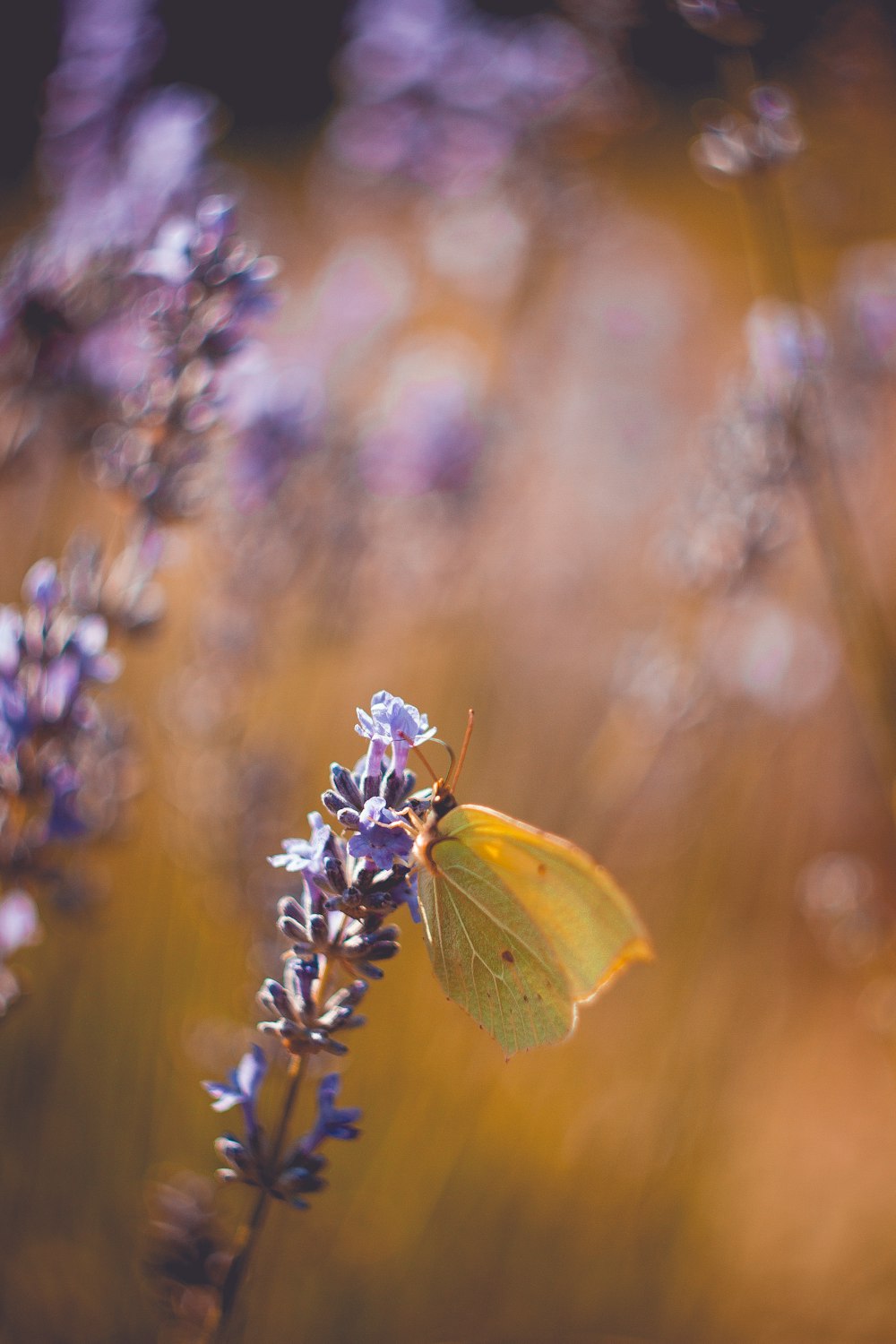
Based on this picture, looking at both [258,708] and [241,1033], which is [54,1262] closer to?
[241,1033]

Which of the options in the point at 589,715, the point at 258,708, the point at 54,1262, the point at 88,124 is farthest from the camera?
the point at 589,715

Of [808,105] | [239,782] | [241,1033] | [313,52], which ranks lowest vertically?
[241,1033]

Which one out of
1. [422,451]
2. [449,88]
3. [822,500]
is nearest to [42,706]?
[822,500]

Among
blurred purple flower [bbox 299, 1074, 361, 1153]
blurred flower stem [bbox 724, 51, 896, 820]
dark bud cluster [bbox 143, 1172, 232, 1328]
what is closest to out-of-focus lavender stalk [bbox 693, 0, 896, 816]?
blurred flower stem [bbox 724, 51, 896, 820]

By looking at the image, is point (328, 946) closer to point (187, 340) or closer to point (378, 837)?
point (378, 837)

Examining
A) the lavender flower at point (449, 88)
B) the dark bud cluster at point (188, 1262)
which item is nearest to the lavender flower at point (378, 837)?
the dark bud cluster at point (188, 1262)

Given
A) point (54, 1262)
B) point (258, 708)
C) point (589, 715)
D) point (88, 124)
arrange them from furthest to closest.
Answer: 1. point (589, 715)
2. point (258, 708)
3. point (88, 124)
4. point (54, 1262)

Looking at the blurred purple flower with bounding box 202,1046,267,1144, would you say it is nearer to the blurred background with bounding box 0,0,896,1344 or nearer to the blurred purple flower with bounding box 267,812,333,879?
the blurred purple flower with bounding box 267,812,333,879

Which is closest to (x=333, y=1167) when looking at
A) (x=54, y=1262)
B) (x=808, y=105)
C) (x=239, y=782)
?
(x=54, y=1262)
